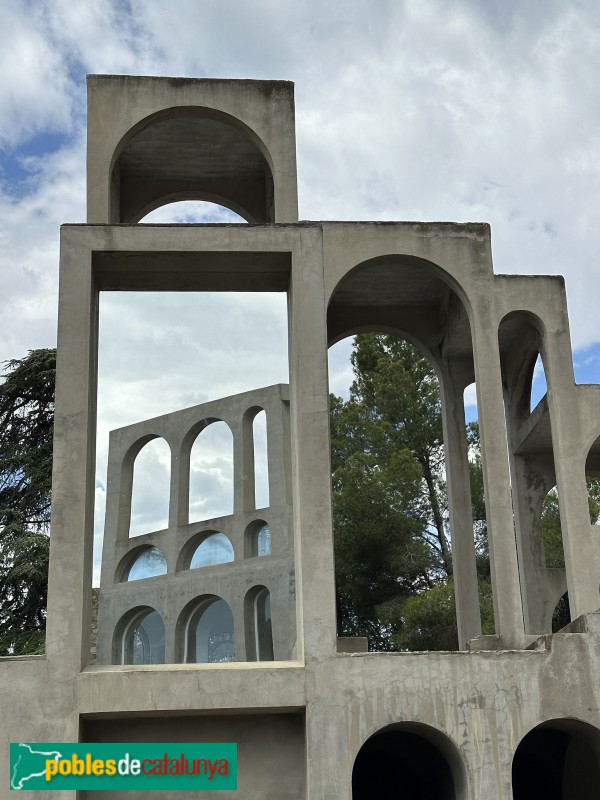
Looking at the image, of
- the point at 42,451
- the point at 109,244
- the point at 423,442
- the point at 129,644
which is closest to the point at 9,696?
the point at 109,244

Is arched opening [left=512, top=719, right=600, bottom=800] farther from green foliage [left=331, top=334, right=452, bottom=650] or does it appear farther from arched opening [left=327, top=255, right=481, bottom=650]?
green foliage [left=331, top=334, right=452, bottom=650]

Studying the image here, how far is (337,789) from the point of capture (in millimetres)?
10391

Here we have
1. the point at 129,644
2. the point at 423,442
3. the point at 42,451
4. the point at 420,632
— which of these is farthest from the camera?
the point at 129,644

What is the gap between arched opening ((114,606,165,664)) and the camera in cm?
2962

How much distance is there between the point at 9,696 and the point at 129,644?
20244mm

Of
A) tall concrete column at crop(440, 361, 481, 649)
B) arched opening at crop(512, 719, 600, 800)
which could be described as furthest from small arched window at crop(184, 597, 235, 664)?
arched opening at crop(512, 719, 600, 800)

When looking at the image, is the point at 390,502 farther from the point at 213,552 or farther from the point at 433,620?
the point at 213,552

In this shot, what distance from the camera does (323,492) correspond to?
453 inches

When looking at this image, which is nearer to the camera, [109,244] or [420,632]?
[109,244]

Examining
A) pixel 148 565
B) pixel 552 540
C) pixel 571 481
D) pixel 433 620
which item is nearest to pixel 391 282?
pixel 571 481

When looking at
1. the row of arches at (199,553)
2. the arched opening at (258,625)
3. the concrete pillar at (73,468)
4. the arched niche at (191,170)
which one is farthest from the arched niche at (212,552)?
the concrete pillar at (73,468)

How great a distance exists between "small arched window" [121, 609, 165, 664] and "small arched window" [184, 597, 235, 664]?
1148 mm

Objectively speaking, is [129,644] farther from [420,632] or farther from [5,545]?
[420,632]

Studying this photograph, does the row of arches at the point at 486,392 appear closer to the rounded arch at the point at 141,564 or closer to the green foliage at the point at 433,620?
the green foliage at the point at 433,620
